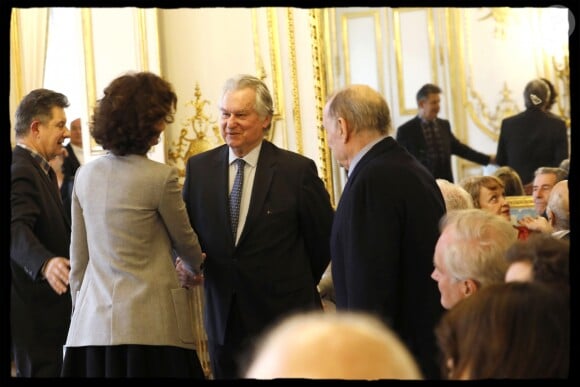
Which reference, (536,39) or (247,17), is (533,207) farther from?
(247,17)

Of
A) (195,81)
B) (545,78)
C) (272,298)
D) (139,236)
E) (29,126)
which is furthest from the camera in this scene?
(195,81)

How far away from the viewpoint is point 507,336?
1.71 meters

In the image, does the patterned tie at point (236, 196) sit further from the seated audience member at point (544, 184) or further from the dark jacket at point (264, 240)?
the seated audience member at point (544, 184)

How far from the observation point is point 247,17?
5.33 meters

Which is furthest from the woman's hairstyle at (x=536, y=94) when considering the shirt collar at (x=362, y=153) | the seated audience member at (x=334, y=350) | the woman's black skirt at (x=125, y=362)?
the seated audience member at (x=334, y=350)

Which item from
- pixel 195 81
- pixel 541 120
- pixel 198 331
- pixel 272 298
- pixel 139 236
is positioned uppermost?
pixel 195 81

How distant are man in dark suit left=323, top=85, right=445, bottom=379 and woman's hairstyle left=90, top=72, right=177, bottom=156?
647mm

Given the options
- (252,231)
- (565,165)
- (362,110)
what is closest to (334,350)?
(362,110)

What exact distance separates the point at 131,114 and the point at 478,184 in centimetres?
204

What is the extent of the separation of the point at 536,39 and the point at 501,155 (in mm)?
586

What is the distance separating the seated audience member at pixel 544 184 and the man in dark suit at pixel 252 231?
158 centimetres

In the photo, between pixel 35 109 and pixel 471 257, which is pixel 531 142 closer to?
pixel 35 109

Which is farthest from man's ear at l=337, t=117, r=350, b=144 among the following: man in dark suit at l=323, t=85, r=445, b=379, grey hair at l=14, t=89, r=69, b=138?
grey hair at l=14, t=89, r=69, b=138

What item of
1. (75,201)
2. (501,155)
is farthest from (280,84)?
(75,201)
